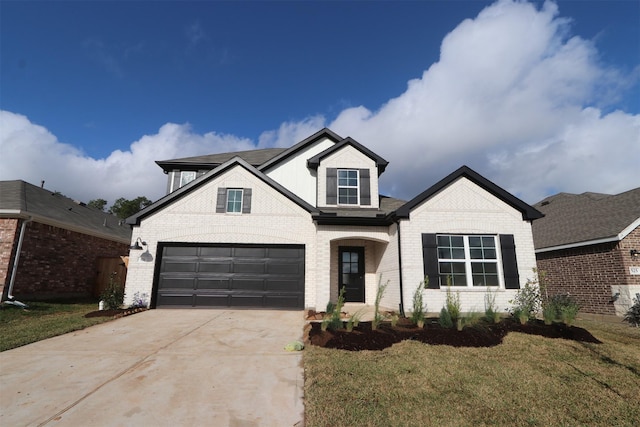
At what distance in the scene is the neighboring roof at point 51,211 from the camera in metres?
11.8

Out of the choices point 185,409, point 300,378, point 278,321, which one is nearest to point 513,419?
point 300,378

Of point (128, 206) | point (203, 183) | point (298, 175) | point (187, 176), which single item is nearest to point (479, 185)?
point (298, 175)

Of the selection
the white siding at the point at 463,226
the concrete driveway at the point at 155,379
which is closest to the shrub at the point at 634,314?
the white siding at the point at 463,226

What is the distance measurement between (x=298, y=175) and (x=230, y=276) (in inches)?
215

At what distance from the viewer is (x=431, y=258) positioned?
1007 cm

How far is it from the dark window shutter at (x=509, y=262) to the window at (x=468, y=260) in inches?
9.4

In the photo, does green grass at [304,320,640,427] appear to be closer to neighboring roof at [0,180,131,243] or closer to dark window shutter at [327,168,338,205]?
dark window shutter at [327,168,338,205]

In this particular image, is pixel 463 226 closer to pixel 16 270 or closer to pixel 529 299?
pixel 529 299

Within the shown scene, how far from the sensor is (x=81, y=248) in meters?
14.5

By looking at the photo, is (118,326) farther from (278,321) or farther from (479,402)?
(479,402)

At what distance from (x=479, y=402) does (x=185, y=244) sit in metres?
10.4

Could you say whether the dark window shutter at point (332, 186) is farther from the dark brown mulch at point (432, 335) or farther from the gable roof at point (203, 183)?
the dark brown mulch at point (432, 335)

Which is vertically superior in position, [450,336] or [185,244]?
[185,244]

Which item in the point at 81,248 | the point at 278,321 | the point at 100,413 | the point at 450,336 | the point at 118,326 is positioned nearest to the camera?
the point at 100,413
